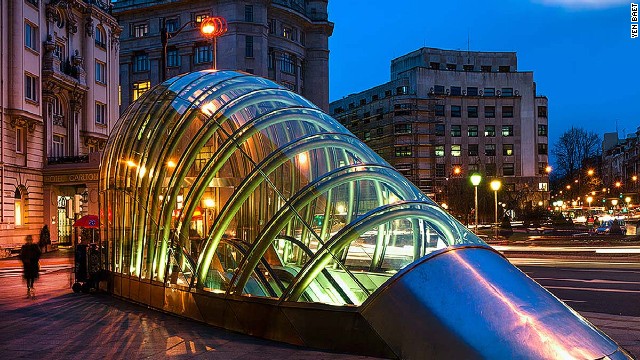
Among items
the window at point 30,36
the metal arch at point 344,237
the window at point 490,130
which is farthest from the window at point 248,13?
the metal arch at point 344,237

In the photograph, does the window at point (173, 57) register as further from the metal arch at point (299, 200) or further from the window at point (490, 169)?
the metal arch at point (299, 200)

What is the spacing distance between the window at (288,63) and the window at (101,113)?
33.2 meters

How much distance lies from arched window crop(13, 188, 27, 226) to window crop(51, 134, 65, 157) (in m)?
4.66

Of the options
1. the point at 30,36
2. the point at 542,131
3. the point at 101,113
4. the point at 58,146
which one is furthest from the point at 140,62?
the point at 542,131

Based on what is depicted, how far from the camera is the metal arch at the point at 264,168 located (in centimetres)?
1110

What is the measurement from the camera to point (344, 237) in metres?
9.70

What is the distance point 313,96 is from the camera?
93.4 m

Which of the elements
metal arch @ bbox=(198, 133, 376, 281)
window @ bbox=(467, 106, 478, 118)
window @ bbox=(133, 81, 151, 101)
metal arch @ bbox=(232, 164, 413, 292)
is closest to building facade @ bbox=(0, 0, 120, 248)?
window @ bbox=(133, 81, 151, 101)

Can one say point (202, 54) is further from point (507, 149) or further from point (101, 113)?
point (507, 149)

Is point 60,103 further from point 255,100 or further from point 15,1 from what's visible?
point 255,100

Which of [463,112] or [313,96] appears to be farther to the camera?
[463,112]

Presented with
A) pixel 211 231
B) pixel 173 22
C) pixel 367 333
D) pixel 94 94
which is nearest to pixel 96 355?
pixel 211 231

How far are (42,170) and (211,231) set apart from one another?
4061 centimetres

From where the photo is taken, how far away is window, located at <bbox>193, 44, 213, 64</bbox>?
83688mm
